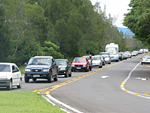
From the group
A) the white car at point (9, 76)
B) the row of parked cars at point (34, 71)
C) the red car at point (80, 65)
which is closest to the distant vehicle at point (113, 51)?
the red car at point (80, 65)

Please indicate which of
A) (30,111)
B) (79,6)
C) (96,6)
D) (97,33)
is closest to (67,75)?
(30,111)

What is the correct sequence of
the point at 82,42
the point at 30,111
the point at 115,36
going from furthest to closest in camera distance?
the point at 115,36 < the point at 82,42 < the point at 30,111

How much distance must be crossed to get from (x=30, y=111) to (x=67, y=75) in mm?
21727

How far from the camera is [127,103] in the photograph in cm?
1311

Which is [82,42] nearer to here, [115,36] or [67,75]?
[67,75]

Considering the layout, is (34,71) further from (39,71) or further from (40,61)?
(40,61)

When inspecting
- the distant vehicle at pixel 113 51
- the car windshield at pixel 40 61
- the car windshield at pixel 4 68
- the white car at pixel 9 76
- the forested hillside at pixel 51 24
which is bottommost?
the white car at pixel 9 76

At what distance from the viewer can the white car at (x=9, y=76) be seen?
18.2 meters

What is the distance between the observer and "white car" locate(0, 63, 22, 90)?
18.2 metres

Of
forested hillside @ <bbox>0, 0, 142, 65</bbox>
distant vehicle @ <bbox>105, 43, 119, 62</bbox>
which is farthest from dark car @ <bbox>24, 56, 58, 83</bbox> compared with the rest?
distant vehicle @ <bbox>105, 43, 119, 62</bbox>

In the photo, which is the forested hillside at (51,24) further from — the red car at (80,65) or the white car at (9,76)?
the white car at (9,76)

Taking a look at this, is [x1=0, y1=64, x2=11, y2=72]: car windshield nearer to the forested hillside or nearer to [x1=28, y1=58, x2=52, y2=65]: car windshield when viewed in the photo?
[x1=28, y1=58, x2=52, y2=65]: car windshield

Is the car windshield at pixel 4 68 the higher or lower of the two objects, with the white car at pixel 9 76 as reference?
higher

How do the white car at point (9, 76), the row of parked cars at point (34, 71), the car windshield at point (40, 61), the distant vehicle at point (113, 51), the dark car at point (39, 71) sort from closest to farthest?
1. the white car at point (9, 76)
2. the row of parked cars at point (34, 71)
3. the dark car at point (39, 71)
4. the car windshield at point (40, 61)
5. the distant vehicle at point (113, 51)
